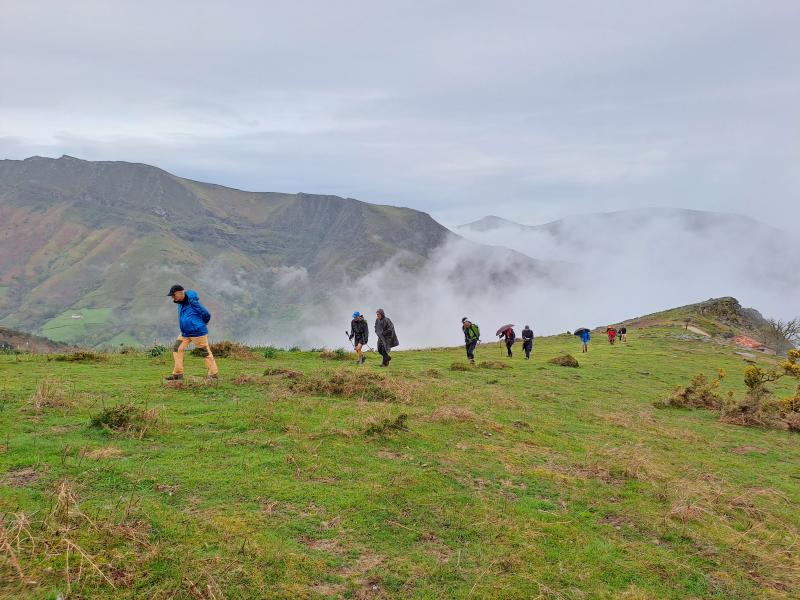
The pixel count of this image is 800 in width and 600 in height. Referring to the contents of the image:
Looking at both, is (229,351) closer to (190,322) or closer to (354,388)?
(190,322)

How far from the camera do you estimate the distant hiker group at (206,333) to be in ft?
50.3

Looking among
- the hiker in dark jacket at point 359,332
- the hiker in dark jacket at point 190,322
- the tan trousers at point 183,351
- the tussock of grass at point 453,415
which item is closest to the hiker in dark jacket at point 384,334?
the hiker in dark jacket at point 359,332

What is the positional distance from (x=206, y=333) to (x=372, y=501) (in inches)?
373

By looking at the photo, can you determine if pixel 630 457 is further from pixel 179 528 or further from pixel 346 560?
pixel 179 528

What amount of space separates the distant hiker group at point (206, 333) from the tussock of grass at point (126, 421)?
4412mm

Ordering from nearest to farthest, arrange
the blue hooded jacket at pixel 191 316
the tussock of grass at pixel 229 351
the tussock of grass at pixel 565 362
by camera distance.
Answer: the blue hooded jacket at pixel 191 316
the tussock of grass at pixel 229 351
the tussock of grass at pixel 565 362

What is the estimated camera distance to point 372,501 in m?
8.02

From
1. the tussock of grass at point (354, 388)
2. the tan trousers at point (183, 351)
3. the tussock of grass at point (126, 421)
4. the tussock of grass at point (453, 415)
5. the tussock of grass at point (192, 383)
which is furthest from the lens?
the tussock of grass at point (354, 388)

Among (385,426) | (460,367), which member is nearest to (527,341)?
(460,367)

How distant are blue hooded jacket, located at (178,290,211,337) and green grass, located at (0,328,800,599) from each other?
161 cm

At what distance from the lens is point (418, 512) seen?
789 cm

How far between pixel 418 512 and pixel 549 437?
6370 mm

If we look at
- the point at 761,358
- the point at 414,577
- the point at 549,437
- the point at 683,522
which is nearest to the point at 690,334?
the point at 761,358

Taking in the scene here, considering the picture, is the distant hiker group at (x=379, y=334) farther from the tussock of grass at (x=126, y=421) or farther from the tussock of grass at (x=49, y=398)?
the tussock of grass at (x=126, y=421)
